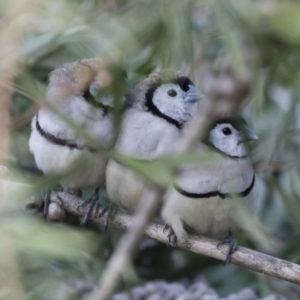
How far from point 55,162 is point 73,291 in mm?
221

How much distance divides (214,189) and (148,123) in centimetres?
16

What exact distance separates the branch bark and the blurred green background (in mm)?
35

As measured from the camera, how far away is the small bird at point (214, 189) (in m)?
1.25

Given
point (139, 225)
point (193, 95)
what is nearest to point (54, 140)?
point (193, 95)

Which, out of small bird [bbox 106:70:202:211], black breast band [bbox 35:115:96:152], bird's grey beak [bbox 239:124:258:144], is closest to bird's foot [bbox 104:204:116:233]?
small bird [bbox 106:70:202:211]

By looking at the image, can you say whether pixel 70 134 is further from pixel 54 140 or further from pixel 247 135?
pixel 247 135

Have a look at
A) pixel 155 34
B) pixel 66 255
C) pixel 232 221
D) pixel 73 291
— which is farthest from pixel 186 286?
pixel 66 255

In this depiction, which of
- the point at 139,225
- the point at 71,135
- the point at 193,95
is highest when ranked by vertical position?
the point at 139,225

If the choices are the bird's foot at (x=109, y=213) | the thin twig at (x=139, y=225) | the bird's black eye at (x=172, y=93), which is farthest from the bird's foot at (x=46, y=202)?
the thin twig at (x=139, y=225)

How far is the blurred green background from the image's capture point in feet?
1.98

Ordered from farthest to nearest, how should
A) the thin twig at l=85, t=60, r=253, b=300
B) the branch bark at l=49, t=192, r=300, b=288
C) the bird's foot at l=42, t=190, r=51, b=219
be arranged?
the bird's foot at l=42, t=190, r=51, b=219 → the branch bark at l=49, t=192, r=300, b=288 → the thin twig at l=85, t=60, r=253, b=300

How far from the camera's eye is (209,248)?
1.21m

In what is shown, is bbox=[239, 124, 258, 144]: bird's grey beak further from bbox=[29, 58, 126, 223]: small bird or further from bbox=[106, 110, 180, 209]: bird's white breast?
bbox=[29, 58, 126, 223]: small bird

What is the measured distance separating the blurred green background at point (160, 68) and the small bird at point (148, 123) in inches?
2.1
